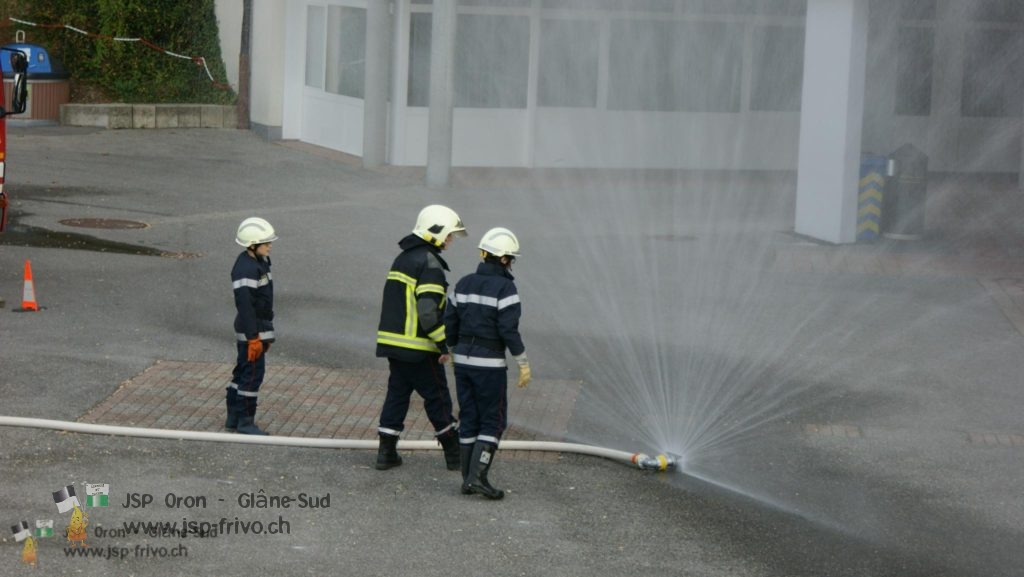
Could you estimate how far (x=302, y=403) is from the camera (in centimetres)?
1016

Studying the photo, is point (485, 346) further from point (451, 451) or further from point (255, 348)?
point (255, 348)

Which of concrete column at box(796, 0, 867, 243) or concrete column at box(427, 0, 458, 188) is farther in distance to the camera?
concrete column at box(427, 0, 458, 188)

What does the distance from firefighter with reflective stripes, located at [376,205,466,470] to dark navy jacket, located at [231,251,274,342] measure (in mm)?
993

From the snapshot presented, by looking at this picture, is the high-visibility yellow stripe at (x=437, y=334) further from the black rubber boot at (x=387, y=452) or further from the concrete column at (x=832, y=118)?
the concrete column at (x=832, y=118)

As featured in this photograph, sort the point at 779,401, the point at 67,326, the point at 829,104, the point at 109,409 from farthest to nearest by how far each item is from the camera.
A: the point at 829,104 < the point at 67,326 < the point at 779,401 < the point at 109,409

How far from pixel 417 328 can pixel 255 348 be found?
125 cm

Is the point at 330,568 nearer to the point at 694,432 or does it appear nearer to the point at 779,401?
the point at 694,432

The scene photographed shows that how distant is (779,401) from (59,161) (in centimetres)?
1446

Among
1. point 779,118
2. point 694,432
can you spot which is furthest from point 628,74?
point 694,432

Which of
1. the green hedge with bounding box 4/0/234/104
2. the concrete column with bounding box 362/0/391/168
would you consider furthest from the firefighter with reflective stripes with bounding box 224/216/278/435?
the green hedge with bounding box 4/0/234/104

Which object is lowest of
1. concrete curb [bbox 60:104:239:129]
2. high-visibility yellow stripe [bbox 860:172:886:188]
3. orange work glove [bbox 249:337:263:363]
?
orange work glove [bbox 249:337:263:363]

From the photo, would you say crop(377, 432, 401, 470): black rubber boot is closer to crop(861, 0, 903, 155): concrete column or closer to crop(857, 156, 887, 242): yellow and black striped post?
crop(857, 156, 887, 242): yellow and black striped post

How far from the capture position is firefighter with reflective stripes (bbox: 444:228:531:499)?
324 inches

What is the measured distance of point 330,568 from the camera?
23.3 ft
